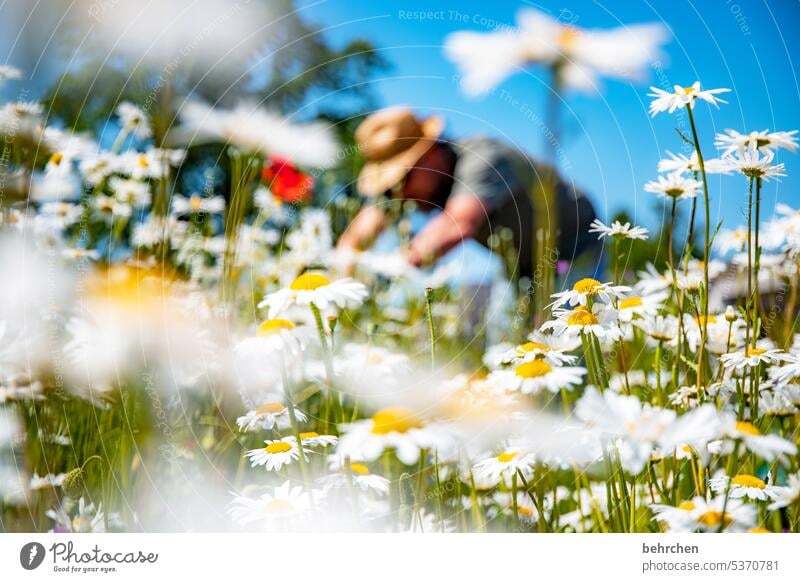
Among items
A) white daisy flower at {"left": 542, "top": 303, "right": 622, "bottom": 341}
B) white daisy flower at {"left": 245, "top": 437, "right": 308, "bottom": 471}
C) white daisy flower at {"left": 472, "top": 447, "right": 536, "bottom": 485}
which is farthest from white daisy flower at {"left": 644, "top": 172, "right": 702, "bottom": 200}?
white daisy flower at {"left": 245, "top": 437, "right": 308, "bottom": 471}

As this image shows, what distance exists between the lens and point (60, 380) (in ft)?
1.84

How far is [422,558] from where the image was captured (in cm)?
49

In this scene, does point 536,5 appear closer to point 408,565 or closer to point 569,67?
point 569,67

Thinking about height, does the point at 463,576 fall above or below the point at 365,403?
below

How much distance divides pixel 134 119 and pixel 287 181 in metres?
0.18

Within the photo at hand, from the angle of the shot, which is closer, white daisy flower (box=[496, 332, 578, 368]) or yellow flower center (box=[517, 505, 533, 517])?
white daisy flower (box=[496, 332, 578, 368])

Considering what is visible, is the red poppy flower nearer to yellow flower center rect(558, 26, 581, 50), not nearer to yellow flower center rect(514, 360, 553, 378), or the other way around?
yellow flower center rect(558, 26, 581, 50)

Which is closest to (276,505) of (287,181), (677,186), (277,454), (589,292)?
(277,454)

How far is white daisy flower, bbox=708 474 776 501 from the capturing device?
421 mm

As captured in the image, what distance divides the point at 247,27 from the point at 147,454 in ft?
1.29

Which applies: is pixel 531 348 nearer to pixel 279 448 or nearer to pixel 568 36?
pixel 279 448

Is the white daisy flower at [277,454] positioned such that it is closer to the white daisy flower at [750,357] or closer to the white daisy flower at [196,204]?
the white daisy flower at [750,357]

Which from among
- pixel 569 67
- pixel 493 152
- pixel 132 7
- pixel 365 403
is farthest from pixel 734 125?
pixel 132 7
